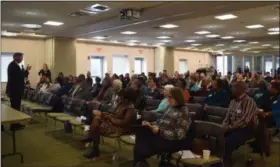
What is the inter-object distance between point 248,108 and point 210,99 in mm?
1523

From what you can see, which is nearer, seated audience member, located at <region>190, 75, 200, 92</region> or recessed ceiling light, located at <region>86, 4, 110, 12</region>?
recessed ceiling light, located at <region>86, 4, 110, 12</region>

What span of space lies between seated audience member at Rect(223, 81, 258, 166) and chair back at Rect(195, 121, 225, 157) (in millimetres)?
427

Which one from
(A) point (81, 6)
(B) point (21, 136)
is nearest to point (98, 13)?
(A) point (81, 6)

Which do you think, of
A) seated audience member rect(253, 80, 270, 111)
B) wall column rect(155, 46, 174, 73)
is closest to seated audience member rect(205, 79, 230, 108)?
seated audience member rect(253, 80, 270, 111)

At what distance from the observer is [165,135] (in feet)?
10.9

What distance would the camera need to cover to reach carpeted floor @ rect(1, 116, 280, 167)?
4.29 m

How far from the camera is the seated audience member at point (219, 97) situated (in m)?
5.31

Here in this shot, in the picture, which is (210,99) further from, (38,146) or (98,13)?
(98,13)

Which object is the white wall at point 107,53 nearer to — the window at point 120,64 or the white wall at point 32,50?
the window at point 120,64

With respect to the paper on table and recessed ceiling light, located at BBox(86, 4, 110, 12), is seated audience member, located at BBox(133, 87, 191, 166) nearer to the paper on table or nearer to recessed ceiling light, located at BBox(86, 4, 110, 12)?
the paper on table

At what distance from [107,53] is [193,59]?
809 centimetres

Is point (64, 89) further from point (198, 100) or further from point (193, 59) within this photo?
point (193, 59)

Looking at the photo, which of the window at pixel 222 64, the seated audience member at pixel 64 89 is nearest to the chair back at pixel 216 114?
the seated audience member at pixel 64 89

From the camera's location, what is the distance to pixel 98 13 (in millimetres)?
7715
